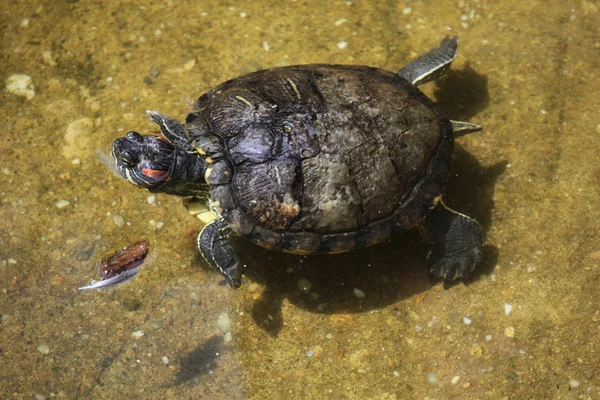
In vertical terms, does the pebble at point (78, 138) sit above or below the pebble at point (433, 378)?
above

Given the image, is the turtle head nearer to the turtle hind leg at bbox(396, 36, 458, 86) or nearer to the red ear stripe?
the red ear stripe

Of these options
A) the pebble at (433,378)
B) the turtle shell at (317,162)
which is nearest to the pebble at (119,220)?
the turtle shell at (317,162)

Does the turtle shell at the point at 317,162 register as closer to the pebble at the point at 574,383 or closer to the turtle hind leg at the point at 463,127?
the turtle hind leg at the point at 463,127

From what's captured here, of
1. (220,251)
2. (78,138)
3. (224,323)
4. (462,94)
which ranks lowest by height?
(224,323)

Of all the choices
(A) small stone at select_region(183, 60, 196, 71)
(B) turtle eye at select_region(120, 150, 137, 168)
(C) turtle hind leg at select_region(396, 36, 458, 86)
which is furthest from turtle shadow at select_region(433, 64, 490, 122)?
(B) turtle eye at select_region(120, 150, 137, 168)

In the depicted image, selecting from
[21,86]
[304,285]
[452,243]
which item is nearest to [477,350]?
[452,243]

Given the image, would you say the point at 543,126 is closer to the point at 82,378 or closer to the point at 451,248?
the point at 451,248

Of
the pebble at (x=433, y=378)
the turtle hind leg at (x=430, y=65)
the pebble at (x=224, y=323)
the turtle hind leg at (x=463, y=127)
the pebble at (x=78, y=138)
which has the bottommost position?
the pebble at (x=433, y=378)

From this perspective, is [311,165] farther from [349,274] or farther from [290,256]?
[349,274]

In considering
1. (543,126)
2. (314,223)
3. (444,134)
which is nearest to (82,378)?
(314,223)
